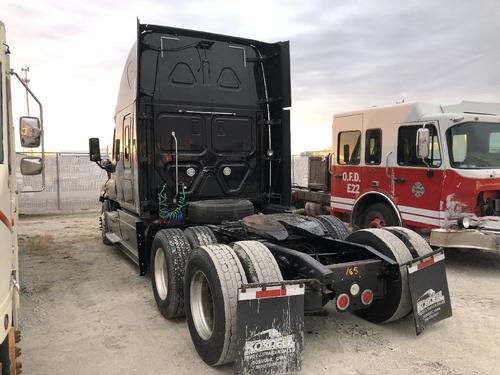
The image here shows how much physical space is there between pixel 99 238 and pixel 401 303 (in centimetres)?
779

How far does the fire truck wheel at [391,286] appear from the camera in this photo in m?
4.15

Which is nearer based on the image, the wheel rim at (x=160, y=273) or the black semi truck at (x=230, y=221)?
the black semi truck at (x=230, y=221)

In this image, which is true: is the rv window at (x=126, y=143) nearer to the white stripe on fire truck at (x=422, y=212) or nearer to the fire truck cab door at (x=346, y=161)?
the fire truck cab door at (x=346, y=161)

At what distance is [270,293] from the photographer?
3.33 metres

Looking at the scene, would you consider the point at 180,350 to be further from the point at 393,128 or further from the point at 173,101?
the point at 393,128

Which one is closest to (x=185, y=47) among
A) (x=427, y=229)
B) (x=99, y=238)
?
(x=427, y=229)

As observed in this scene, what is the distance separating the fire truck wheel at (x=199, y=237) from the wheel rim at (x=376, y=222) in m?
4.32

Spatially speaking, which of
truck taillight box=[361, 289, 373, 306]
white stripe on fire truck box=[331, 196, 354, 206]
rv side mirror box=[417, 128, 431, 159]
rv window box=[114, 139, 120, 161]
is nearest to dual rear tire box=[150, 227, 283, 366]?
truck taillight box=[361, 289, 373, 306]

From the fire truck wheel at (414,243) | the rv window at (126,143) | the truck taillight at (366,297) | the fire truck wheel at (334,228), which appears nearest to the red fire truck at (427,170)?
the fire truck wheel at (334,228)

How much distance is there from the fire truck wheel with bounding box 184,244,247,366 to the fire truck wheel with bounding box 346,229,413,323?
1538 millimetres

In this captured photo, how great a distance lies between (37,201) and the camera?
15.0 metres

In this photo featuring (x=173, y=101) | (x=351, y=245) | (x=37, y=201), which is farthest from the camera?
(x=37, y=201)

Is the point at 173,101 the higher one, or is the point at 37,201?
the point at 173,101

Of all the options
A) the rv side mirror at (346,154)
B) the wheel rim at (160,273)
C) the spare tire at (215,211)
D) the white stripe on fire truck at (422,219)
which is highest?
the rv side mirror at (346,154)
